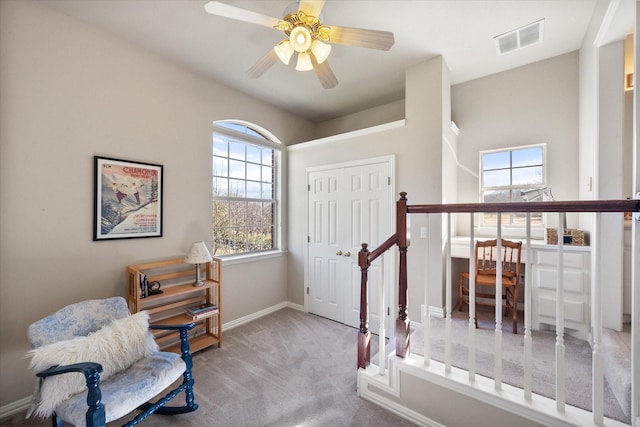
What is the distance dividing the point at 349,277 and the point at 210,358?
5.76 ft

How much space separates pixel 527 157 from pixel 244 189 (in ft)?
11.6

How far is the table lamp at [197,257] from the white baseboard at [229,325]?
2.73 feet

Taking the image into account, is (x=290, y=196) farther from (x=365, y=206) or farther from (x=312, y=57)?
(x=312, y=57)

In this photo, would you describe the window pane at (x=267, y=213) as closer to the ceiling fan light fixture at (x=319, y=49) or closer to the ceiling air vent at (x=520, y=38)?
the ceiling fan light fixture at (x=319, y=49)

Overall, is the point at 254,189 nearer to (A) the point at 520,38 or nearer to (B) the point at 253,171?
(B) the point at 253,171

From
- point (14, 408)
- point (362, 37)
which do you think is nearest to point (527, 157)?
point (362, 37)

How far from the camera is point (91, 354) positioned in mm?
1627

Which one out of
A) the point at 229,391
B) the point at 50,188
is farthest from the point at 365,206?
the point at 50,188

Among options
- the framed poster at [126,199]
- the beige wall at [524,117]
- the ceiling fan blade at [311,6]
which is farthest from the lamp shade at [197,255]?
the beige wall at [524,117]

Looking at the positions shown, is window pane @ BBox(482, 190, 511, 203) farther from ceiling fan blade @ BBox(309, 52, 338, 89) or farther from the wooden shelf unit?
the wooden shelf unit

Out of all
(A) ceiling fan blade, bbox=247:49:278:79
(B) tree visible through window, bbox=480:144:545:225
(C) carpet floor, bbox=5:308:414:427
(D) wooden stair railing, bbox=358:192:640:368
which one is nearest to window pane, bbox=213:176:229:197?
(A) ceiling fan blade, bbox=247:49:278:79

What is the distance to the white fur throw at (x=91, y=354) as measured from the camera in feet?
4.82

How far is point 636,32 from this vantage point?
54.1 inches

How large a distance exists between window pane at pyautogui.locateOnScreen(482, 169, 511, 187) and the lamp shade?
11.3ft
